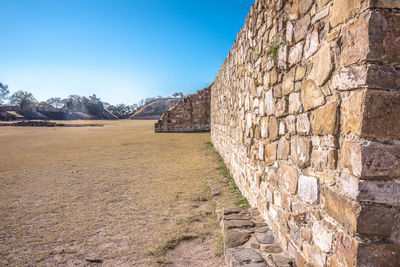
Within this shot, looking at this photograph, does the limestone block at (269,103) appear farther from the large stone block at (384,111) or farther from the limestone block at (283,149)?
the large stone block at (384,111)

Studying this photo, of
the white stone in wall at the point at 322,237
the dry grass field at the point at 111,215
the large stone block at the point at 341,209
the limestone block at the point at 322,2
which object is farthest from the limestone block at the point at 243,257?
the limestone block at the point at 322,2

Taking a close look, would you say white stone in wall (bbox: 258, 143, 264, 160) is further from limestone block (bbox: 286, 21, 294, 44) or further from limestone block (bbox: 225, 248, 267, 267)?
limestone block (bbox: 286, 21, 294, 44)

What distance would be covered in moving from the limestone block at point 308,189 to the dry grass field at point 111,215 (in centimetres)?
107

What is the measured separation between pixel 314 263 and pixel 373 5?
1619 mm

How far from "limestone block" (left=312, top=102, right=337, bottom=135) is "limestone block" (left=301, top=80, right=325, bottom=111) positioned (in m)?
0.06

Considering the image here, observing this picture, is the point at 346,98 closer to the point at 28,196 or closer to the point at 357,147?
the point at 357,147

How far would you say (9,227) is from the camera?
3.04m

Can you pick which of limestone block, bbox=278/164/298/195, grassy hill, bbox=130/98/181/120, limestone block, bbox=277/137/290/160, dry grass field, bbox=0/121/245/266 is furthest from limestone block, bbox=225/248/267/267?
grassy hill, bbox=130/98/181/120

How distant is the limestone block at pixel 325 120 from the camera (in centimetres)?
144

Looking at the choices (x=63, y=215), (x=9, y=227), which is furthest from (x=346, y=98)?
(x=9, y=227)

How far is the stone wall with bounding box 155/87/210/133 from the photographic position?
58.9ft

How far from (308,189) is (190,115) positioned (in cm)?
1666

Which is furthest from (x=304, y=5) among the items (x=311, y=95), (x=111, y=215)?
(x=111, y=215)

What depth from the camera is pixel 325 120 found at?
5.02 ft
